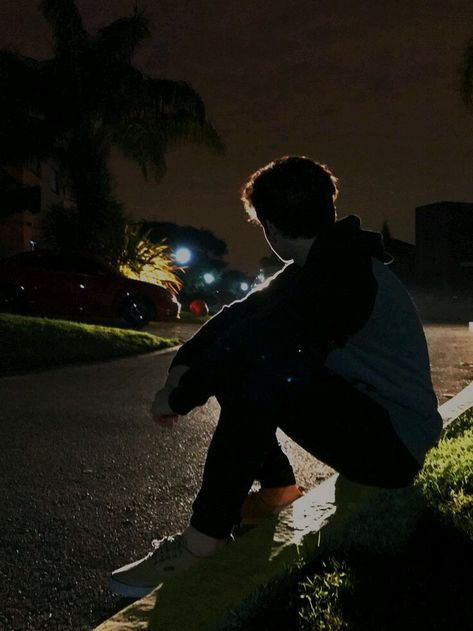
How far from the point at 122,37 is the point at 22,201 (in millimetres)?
4869

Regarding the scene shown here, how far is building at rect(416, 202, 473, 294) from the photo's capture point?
53969mm

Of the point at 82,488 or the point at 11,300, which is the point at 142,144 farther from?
the point at 82,488

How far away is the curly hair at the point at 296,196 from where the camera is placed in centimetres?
269

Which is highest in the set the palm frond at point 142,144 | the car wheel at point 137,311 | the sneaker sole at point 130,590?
the palm frond at point 142,144

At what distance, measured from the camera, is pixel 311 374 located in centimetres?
257

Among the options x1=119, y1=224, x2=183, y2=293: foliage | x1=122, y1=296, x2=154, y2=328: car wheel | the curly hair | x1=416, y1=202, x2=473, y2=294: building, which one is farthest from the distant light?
x1=416, y1=202, x2=473, y2=294: building

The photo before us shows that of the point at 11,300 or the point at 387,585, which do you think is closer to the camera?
the point at 387,585

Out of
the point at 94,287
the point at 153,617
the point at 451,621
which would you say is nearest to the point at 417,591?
the point at 451,621

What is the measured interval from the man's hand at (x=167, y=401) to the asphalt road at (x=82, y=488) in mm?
641

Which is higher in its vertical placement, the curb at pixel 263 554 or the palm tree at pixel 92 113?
the palm tree at pixel 92 113

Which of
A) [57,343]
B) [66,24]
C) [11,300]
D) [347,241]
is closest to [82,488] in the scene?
[347,241]

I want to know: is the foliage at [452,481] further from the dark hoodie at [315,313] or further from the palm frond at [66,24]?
the palm frond at [66,24]

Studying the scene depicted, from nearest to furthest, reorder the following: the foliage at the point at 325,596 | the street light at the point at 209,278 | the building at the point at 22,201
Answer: the foliage at the point at 325,596
the building at the point at 22,201
the street light at the point at 209,278

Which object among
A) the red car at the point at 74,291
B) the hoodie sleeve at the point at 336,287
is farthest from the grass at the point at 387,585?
the red car at the point at 74,291
